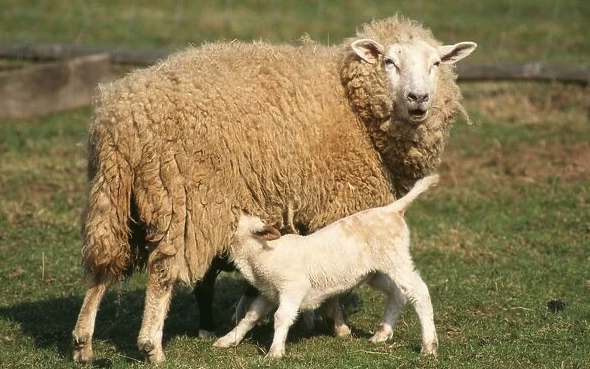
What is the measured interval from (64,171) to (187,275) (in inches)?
224

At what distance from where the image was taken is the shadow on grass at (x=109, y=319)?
7.21 m

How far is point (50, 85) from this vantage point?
553 inches

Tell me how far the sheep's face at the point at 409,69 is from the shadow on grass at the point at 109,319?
86.5 inches

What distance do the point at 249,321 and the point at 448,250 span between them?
10.5 ft

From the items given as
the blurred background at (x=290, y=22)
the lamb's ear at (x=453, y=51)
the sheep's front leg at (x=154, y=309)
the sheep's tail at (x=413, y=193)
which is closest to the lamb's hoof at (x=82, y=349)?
the sheep's front leg at (x=154, y=309)

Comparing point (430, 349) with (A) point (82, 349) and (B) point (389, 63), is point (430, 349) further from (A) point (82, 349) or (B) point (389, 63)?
(A) point (82, 349)

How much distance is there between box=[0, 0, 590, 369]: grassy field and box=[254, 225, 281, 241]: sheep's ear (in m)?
→ 0.77

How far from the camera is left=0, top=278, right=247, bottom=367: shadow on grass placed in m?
7.21

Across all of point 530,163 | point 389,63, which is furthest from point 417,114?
point 530,163

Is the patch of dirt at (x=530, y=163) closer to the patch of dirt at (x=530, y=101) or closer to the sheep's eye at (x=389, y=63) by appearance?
the patch of dirt at (x=530, y=101)

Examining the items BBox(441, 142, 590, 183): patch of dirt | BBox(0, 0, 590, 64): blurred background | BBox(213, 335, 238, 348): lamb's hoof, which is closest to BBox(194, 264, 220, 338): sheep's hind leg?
BBox(213, 335, 238, 348): lamb's hoof

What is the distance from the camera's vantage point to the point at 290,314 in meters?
6.75

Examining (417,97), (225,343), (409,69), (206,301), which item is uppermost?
(409,69)

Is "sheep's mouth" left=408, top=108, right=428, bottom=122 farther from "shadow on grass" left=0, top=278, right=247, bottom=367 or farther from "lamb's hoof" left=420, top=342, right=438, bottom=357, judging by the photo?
"shadow on grass" left=0, top=278, right=247, bottom=367
